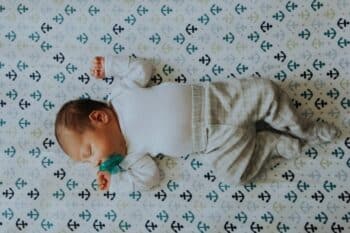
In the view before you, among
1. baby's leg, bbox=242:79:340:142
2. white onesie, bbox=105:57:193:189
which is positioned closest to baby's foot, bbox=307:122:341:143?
baby's leg, bbox=242:79:340:142

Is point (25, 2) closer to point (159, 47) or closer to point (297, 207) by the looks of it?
point (159, 47)

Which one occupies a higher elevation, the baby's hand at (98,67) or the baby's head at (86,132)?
the baby's hand at (98,67)

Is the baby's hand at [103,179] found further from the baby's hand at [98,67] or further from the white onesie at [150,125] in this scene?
the baby's hand at [98,67]

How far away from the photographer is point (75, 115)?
1369mm

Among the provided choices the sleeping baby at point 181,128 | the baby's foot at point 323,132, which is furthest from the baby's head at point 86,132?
the baby's foot at point 323,132

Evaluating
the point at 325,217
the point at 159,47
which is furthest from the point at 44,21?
the point at 325,217

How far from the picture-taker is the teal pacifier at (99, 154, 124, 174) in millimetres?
1383

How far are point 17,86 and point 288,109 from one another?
73 cm

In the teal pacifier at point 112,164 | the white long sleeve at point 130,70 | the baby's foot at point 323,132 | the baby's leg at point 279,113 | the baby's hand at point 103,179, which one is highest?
the white long sleeve at point 130,70

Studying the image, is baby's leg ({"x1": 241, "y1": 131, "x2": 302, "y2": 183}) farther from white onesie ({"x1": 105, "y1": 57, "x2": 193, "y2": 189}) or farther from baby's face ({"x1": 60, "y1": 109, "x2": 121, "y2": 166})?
baby's face ({"x1": 60, "y1": 109, "x2": 121, "y2": 166})

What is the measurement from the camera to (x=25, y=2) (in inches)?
62.0

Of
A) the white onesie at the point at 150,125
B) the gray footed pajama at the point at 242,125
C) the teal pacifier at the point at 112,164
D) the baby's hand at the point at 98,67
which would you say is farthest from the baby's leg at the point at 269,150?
the baby's hand at the point at 98,67

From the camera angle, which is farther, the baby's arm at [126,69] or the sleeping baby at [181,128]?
the baby's arm at [126,69]

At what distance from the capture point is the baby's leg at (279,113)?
4.30ft
